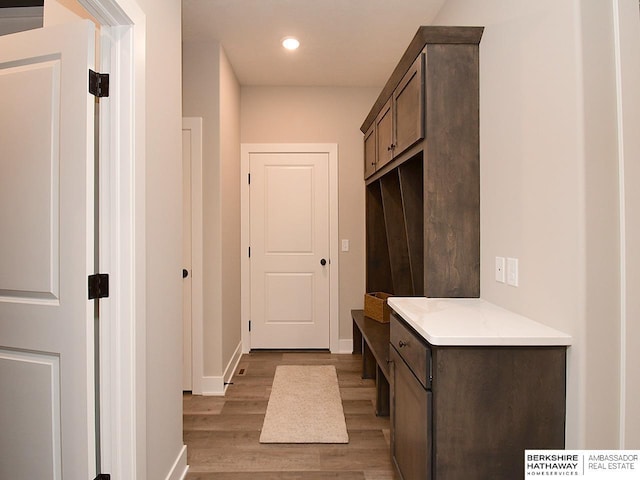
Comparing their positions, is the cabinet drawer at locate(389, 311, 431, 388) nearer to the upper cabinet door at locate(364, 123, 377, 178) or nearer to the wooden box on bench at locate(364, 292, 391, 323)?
the wooden box on bench at locate(364, 292, 391, 323)

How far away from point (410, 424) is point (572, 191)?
3.50 ft

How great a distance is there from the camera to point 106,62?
1.50 metres

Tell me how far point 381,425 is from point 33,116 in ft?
8.23

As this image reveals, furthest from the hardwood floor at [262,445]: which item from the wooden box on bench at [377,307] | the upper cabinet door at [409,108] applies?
the upper cabinet door at [409,108]

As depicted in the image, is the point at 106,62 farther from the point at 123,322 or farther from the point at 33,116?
the point at 123,322

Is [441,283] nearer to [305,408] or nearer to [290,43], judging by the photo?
[305,408]

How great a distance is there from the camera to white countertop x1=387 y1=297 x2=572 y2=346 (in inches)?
51.9

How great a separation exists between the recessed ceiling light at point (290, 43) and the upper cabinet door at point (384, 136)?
881 millimetres

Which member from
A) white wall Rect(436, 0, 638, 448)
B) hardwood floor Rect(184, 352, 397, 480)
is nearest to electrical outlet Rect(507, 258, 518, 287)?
white wall Rect(436, 0, 638, 448)

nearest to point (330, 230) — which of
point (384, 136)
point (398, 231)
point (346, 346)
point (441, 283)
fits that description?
point (398, 231)

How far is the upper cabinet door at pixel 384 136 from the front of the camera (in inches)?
104

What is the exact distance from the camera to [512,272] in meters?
1.70

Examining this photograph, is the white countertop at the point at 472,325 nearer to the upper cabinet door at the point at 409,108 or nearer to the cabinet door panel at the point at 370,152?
the upper cabinet door at the point at 409,108

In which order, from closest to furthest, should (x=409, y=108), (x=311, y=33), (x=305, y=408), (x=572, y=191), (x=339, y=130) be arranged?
(x=572, y=191) < (x=409, y=108) < (x=305, y=408) < (x=311, y=33) < (x=339, y=130)
